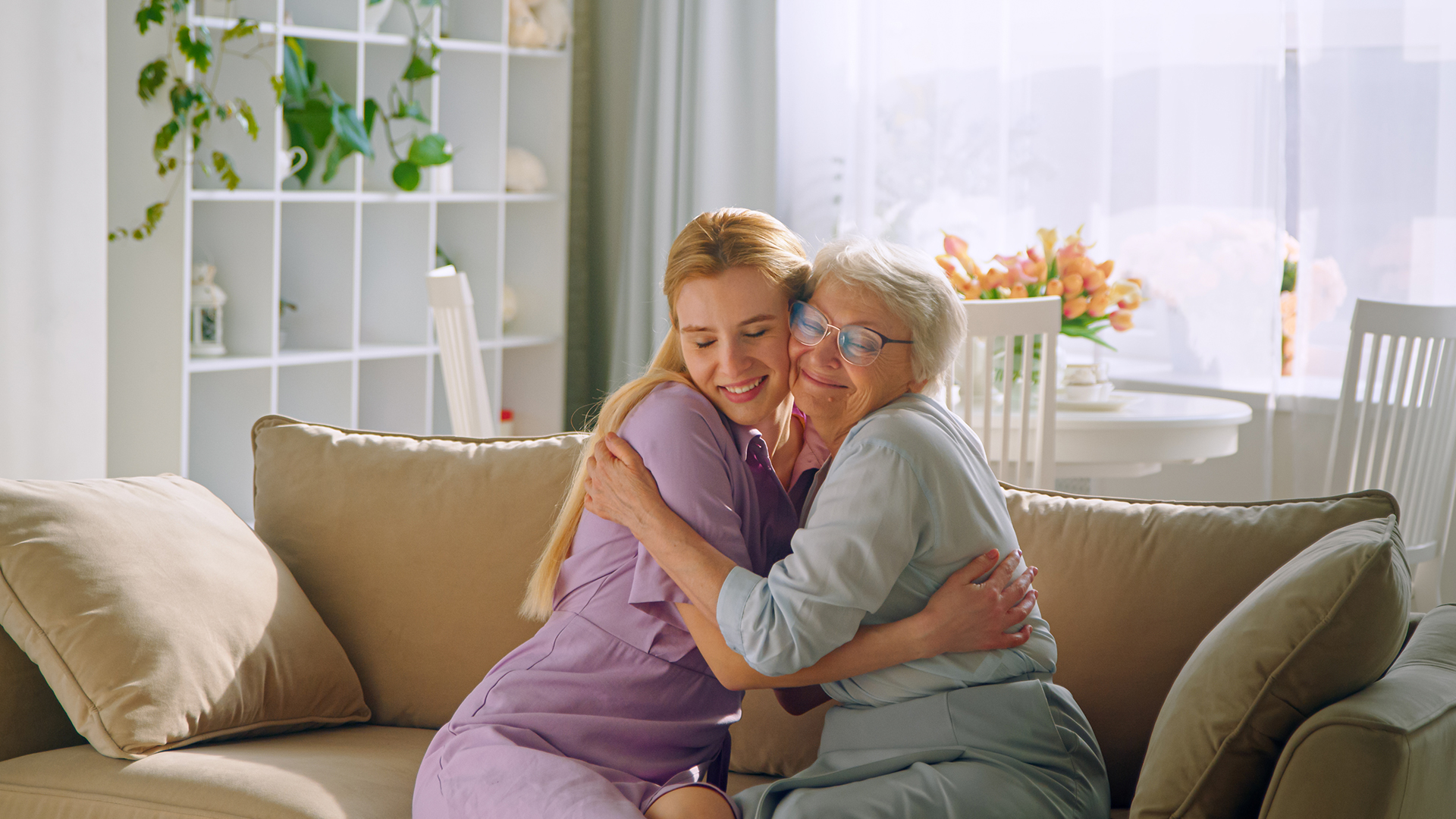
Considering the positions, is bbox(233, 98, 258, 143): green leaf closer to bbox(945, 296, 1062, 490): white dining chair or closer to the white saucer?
bbox(945, 296, 1062, 490): white dining chair

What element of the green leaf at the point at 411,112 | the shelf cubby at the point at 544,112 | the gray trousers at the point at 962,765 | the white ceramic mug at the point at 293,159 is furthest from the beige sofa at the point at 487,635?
the shelf cubby at the point at 544,112

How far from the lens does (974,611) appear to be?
1.27m

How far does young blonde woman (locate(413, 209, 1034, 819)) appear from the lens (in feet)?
4.44

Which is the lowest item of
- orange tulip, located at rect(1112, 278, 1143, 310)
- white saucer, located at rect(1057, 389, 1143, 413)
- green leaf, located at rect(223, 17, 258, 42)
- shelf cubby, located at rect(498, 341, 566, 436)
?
shelf cubby, located at rect(498, 341, 566, 436)

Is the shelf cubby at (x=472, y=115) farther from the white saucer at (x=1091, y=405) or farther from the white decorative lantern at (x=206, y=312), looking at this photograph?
the white saucer at (x=1091, y=405)

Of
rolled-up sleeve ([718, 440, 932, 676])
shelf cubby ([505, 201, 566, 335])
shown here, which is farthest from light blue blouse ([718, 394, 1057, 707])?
shelf cubby ([505, 201, 566, 335])

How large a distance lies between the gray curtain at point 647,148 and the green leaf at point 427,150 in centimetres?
78

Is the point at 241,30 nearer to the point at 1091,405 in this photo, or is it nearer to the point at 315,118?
the point at 315,118

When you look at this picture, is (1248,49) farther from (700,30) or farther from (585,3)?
(585,3)

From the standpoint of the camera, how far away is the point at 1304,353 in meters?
3.41

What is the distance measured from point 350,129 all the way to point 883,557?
2.85m

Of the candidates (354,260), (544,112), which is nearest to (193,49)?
(354,260)

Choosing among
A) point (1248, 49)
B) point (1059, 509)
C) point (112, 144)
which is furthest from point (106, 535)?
point (1248, 49)

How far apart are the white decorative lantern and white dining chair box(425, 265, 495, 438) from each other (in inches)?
27.7
